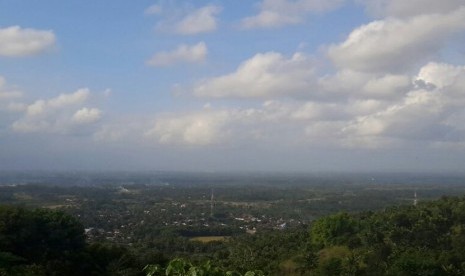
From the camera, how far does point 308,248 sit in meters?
33.6

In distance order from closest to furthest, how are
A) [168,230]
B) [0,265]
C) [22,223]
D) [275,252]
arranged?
[0,265] < [22,223] < [275,252] < [168,230]

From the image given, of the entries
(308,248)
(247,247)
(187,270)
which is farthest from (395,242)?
(187,270)

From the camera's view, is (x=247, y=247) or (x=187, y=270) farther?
(x=247, y=247)

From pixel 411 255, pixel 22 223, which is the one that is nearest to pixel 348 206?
pixel 411 255

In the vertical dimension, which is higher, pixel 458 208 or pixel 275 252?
pixel 458 208

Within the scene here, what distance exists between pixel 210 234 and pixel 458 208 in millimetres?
31023

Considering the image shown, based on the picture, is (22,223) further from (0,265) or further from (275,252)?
(275,252)

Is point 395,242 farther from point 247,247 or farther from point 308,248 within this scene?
point 247,247

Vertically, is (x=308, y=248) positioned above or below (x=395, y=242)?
below

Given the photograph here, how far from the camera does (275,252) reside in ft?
109

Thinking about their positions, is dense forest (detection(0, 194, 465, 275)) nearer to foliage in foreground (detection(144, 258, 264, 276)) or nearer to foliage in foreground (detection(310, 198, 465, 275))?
foliage in foreground (detection(310, 198, 465, 275))

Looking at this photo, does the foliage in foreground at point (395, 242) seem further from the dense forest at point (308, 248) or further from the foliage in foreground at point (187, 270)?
the foliage in foreground at point (187, 270)

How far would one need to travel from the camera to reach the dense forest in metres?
22.6

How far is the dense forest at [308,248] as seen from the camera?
2262 centimetres
